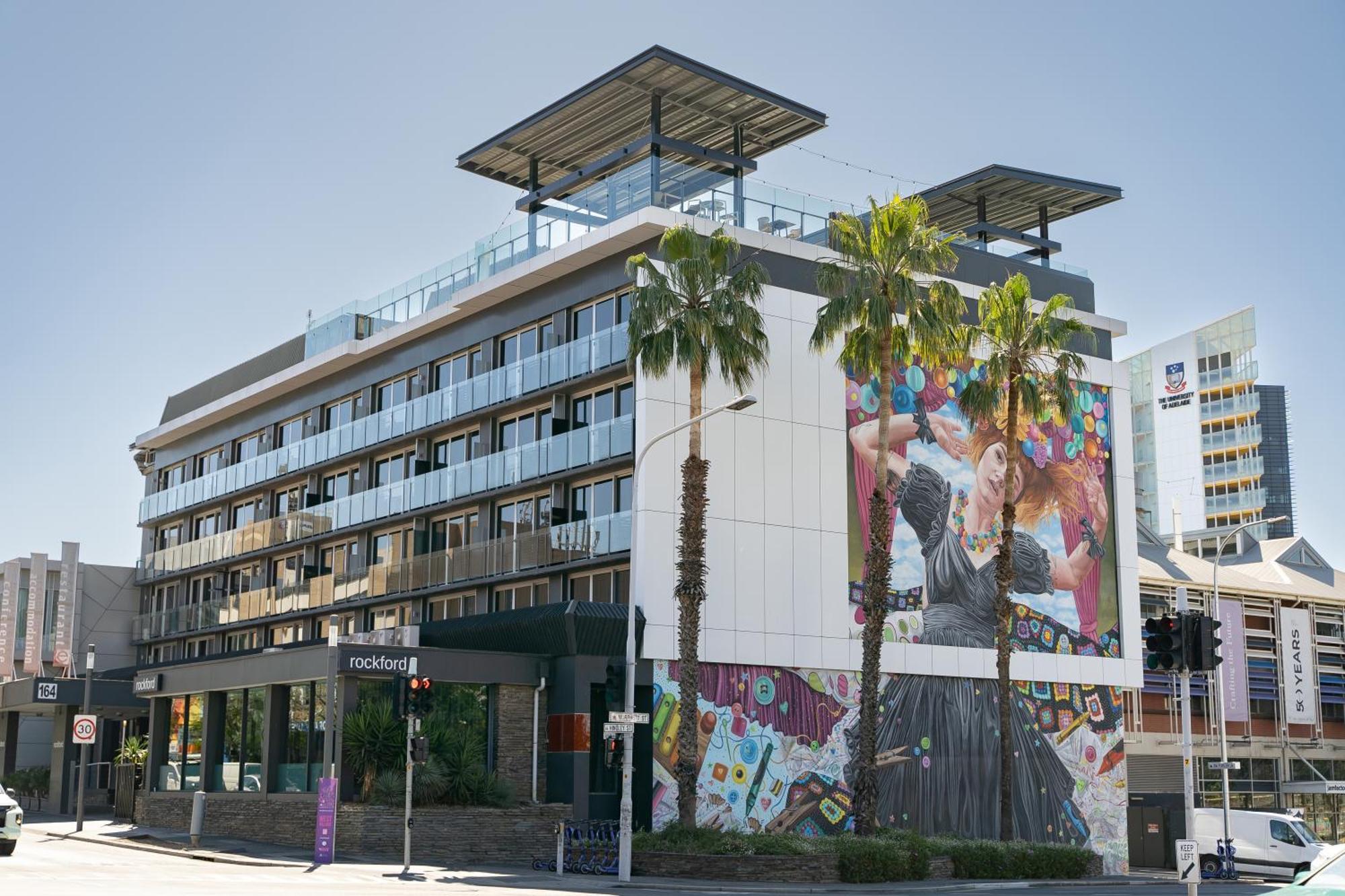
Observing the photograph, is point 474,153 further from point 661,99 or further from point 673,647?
point 673,647

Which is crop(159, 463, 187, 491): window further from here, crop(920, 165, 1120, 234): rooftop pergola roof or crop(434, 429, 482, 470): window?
crop(920, 165, 1120, 234): rooftop pergola roof

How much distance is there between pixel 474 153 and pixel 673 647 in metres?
16.1

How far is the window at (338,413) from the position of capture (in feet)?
172

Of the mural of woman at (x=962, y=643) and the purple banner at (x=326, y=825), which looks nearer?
the purple banner at (x=326, y=825)

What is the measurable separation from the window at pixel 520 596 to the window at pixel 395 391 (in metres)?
8.36

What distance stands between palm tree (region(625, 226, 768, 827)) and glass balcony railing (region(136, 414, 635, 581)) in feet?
10.8

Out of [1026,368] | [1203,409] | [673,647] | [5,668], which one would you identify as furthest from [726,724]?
[1203,409]

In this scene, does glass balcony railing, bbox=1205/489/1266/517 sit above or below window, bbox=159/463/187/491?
above

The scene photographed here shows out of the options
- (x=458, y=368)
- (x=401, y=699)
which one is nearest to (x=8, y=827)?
(x=401, y=699)

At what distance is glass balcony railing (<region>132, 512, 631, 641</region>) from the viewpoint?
39.8 metres

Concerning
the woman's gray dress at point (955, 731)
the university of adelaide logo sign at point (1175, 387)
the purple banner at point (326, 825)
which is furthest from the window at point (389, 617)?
the university of adelaide logo sign at point (1175, 387)

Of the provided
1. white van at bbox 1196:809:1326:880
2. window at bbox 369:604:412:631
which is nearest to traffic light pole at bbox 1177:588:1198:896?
white van at bbox 1196:809:1326:880

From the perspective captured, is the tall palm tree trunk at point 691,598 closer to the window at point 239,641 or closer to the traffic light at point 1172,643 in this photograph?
the traffic light at point 1172,643

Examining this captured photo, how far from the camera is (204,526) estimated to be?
202 feet
